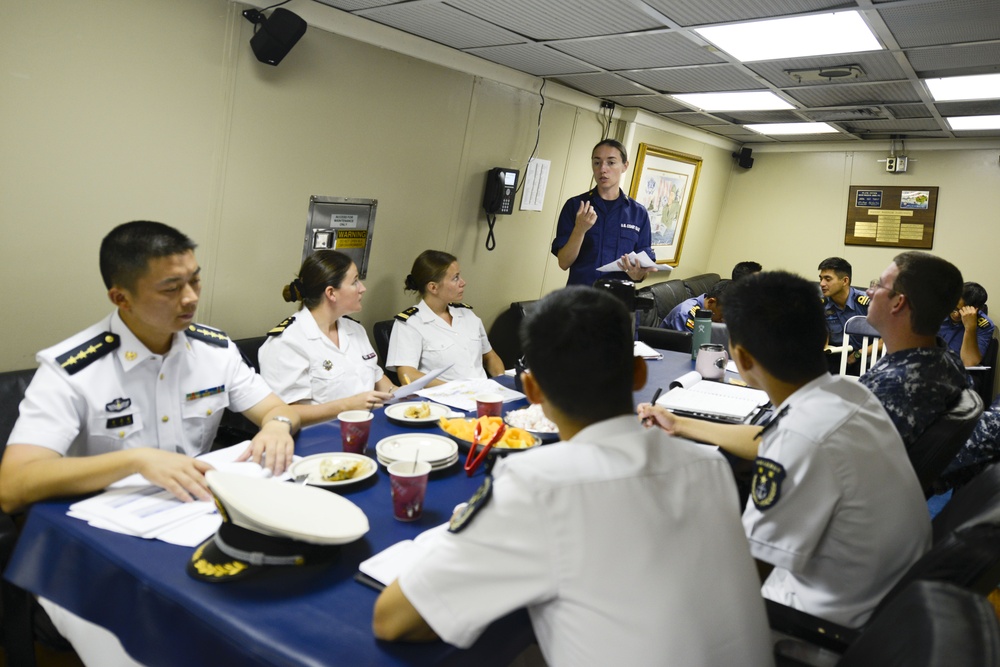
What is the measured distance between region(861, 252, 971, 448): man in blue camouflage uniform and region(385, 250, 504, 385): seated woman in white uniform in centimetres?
187

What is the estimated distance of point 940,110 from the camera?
4.53 metres

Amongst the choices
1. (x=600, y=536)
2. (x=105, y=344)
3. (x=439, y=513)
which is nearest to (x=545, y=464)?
(x=600, y=536)

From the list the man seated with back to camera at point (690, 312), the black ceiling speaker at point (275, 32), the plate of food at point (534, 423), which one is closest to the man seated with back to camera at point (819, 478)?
the plate of food at point (534, 423)

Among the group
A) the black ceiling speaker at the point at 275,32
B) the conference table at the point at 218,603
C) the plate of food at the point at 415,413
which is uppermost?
the black ceiling speaker at the point at 275,32

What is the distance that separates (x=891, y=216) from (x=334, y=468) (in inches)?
258

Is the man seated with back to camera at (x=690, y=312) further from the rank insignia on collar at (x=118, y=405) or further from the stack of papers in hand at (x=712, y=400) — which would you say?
the rank insignia on collar at (x=118, y=405)

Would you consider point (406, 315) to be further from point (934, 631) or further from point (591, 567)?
point (934, 631)

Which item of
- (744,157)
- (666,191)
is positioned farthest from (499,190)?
(744,157)

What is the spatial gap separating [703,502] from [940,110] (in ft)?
15.6

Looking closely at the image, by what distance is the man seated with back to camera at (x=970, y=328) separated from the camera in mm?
4906

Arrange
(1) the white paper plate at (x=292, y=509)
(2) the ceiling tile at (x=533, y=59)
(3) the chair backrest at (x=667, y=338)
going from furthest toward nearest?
(3) the chair backrest at (x=667, y=338) → (2) the ceiling tile at (x=533, y=59) → (1) the white paper plate at (x=292, y=509)

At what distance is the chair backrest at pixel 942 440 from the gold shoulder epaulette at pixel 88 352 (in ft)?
6.96

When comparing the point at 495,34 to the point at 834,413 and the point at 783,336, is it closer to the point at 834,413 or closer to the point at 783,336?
the point at 783,336

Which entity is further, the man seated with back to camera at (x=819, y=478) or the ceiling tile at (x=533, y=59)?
the ceiling tile at (x=533, y=59)
